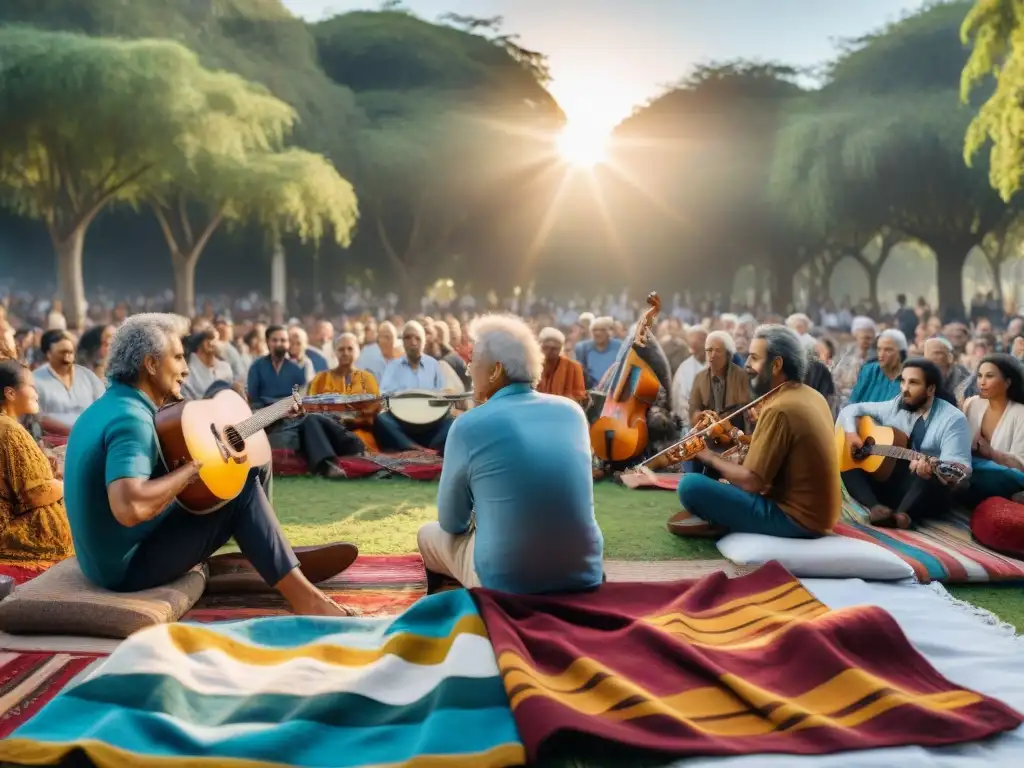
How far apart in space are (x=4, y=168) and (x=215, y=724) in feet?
55.5

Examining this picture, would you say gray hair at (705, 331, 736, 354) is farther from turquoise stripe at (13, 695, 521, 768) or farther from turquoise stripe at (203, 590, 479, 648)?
turquoise stripe at (13, 695, 521, 768)

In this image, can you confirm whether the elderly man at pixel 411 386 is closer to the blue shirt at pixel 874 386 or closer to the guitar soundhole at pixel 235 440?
the blue shirt at pixel 874 386

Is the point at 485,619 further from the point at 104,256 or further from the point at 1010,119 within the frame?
the point at 104,256

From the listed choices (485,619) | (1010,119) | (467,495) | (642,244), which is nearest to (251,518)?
(467,495)

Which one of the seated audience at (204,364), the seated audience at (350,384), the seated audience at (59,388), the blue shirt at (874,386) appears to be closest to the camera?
the blue shirt at (874,386)

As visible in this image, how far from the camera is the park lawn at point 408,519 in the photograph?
18.7ft

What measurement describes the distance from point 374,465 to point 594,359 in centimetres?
272

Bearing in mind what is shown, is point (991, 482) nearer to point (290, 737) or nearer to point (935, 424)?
point (935, 424)

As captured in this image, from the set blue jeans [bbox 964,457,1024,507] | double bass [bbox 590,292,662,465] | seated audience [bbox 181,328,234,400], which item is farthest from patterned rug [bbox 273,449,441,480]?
blue jeans [bbox 964,457,1024,507]

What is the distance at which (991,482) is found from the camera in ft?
20.1

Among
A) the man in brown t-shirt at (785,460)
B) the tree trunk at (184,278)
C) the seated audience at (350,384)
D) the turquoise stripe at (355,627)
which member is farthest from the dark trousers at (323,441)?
the tree trunk at (184,278)

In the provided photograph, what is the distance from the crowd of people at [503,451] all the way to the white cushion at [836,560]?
0.24 metres

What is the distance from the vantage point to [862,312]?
32.7 m

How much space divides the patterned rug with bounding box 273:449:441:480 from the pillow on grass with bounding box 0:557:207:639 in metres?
4.18
